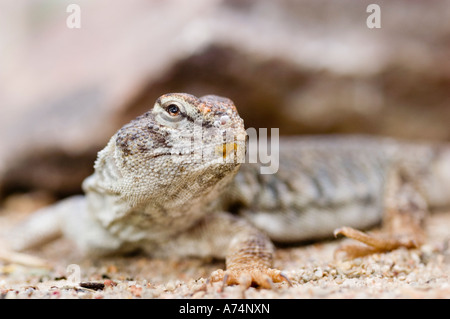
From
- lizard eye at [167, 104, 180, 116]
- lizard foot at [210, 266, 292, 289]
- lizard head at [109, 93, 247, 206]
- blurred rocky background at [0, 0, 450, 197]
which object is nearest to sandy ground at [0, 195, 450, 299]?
lizard foot at [210, 266, 292, 289]

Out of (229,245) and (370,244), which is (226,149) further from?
(370,244)

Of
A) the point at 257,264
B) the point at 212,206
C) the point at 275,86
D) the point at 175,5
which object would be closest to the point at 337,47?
the point at 275,86

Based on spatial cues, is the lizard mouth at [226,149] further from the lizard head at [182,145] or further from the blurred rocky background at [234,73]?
the blurred rocky background at [234,73]

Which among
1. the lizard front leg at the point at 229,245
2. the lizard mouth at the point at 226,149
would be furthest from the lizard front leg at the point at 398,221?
the lizard mouth at the point at 226,149

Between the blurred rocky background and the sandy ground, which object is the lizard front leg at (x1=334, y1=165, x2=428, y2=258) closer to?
the sandy ground

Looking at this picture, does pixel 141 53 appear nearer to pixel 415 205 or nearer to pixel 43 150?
pixel 43 150
